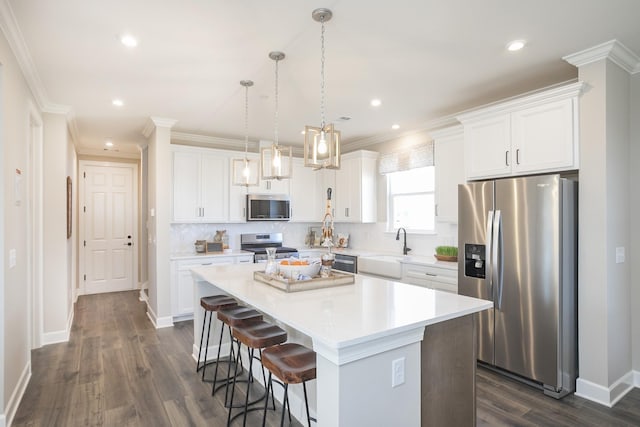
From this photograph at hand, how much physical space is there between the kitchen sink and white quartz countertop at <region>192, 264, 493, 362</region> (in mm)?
1650

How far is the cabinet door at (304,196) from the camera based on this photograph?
6.00 meters

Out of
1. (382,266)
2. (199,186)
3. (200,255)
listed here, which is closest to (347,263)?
(382,266)

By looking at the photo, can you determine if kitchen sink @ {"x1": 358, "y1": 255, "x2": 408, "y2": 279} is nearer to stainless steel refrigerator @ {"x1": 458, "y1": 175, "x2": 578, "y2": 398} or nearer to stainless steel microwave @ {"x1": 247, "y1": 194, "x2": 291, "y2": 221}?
stainless steel refrigerator @ {"x1": 458, "y1": 175, "x2": 578, "y2": 398}

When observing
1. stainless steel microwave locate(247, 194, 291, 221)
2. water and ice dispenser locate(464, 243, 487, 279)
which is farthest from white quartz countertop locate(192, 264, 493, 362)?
stainless steel microwave locate(247, 194, 291, 221)

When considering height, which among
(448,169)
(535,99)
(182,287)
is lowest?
(182,287)

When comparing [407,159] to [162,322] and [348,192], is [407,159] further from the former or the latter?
[162,322]

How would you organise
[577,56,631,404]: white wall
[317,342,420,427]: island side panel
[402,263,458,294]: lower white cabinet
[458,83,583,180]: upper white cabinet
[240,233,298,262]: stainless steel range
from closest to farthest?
[317,342,420,427]: island side panel, [577,56,631,404]: white wall, [458,83,583,180]: upper white cabinet, [402,263,458,294]: lower white cabinet, [240,233,298,262]: stainless steel range

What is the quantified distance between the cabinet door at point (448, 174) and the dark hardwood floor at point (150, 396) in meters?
1.71

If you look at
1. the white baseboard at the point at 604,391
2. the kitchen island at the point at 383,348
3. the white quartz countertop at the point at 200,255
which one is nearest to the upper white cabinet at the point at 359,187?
the white quartz countertop at the point at 200,255

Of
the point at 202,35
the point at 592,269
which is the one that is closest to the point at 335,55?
the point at 202,35

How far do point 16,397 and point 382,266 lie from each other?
3.63m

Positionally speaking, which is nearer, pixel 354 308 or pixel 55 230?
pixel 354 308

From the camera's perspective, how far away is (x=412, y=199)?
5.06 metres

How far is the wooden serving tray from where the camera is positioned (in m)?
2.35
